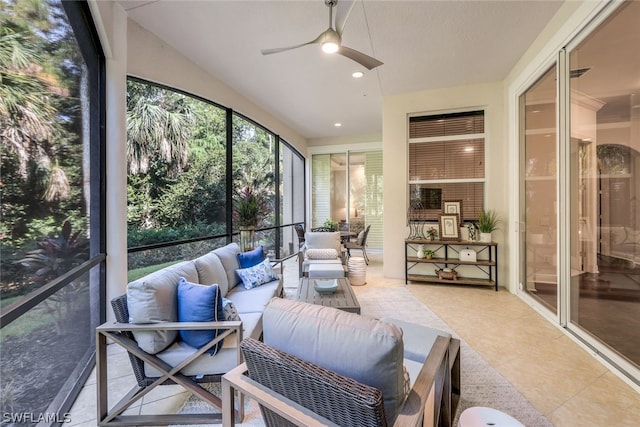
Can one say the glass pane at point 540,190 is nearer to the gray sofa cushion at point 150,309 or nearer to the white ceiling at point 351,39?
the white ceiling at point 351,39

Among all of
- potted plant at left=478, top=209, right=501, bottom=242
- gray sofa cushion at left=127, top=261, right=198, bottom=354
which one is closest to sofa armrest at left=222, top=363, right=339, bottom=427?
gray sofa cushion at left=127, top=261, right=198, bottom=354

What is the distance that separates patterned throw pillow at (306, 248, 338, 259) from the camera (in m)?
4.43

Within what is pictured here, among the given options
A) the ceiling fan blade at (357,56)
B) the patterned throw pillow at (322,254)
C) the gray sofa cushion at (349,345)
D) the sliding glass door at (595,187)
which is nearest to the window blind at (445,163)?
the sliding glass door at (595,187)

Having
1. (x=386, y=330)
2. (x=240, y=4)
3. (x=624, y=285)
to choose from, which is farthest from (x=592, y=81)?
(x=240, y=4)

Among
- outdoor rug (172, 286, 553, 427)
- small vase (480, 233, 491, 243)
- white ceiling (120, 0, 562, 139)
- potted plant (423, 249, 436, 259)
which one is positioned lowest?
outdoor rug (172, 286, 553, 427)

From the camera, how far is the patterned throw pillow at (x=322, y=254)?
4.43 m

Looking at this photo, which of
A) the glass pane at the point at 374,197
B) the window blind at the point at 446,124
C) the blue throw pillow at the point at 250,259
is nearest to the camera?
the blue throw pillow at the point at 250,259

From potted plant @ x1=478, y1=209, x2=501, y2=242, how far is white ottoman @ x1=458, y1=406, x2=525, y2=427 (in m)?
3.51

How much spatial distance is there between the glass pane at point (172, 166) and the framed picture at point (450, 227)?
3.69 meters

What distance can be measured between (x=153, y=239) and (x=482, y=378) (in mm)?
3600

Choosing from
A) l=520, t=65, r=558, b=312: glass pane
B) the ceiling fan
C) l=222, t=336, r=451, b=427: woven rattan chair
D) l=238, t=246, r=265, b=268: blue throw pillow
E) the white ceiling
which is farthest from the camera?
l=238, t=246, r=265, b=268: blue throw pillow

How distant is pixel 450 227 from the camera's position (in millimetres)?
4629

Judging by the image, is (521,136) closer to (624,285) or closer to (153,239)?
(624,285)

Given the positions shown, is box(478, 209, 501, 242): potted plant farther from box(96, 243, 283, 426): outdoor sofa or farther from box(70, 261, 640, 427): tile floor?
box(96, 243, 283, 426): outdoor sofa
